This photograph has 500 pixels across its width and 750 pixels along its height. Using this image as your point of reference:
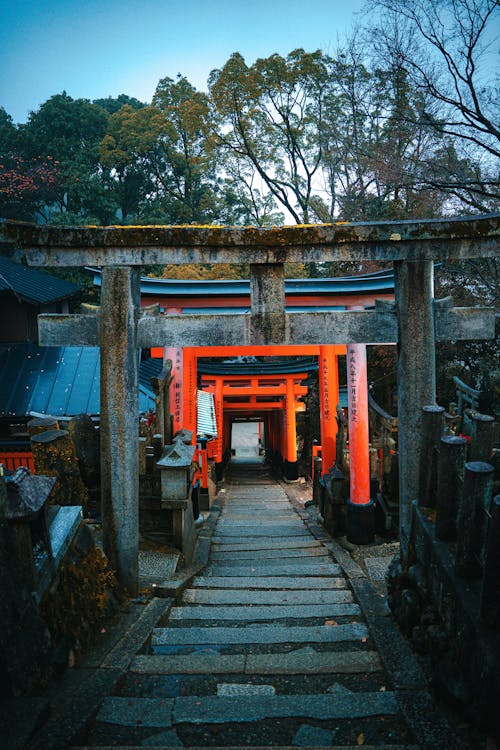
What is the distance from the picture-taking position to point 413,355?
5.74 meters

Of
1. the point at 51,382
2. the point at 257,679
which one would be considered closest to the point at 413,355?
the point at 257,679

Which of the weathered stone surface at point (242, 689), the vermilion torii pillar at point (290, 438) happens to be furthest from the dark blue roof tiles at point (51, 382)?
the weathered stone surface at point (242, 689)

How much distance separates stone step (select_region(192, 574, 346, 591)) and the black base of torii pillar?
59.7 inches

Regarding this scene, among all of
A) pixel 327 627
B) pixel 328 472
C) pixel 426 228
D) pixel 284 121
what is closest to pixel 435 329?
pixel 426 228

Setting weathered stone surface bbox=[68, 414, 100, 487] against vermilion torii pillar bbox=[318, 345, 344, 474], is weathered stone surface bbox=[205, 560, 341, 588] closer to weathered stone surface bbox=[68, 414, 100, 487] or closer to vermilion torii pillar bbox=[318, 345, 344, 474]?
weathered stone surface bbox=[68, 414, 100, 487]

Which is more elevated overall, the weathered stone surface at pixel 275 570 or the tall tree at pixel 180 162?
the tall tree at pixel 180 162

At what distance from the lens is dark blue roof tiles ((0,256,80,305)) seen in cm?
1554

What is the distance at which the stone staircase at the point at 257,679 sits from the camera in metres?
3.19

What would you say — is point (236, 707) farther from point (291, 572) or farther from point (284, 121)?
point (284, 121)

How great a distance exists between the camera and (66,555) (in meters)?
4.13

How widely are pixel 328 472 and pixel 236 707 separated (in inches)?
386

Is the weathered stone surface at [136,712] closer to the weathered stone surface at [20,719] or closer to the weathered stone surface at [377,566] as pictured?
the weathered stone surface at [20,719]

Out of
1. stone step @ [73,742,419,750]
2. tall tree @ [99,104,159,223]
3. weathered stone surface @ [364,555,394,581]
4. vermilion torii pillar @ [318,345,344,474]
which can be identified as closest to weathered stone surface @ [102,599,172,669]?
stone step @ [73,742,419,750]

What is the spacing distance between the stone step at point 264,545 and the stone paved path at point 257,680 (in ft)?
8.59
